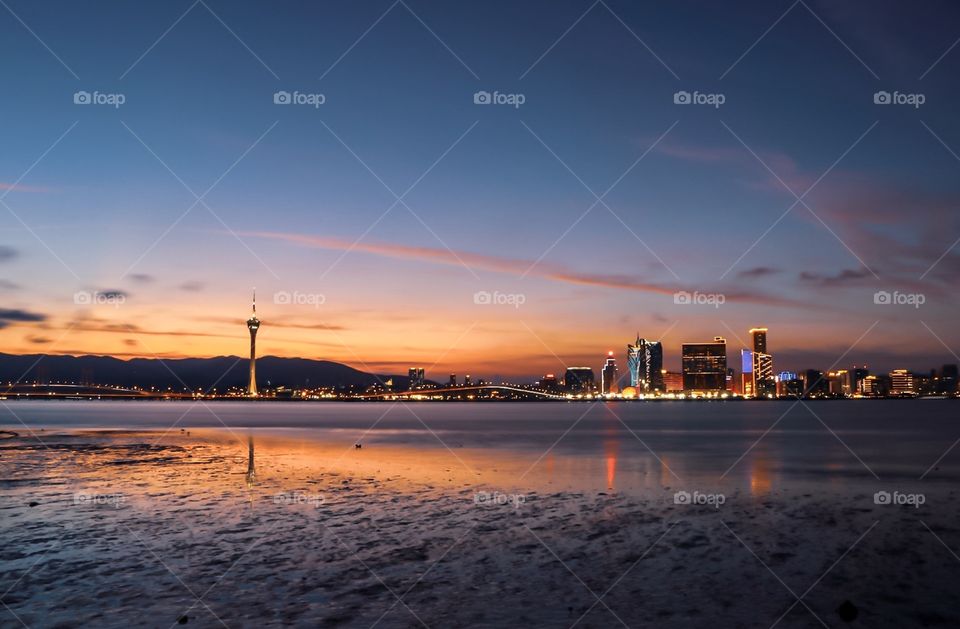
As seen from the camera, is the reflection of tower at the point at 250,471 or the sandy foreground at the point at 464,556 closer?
the sandy foreground at the point at 464,556

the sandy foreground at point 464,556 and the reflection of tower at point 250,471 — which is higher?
the sandy foreground at point 464,556

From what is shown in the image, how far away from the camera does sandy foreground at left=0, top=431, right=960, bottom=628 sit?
14.2 meters

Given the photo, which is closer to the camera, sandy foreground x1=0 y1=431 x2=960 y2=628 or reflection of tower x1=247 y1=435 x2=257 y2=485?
sandy foreground x1=0 y1=431 x2=960 y2=628

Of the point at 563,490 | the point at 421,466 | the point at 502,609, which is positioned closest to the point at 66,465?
the point at 421,466

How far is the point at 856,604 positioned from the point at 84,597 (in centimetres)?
1594

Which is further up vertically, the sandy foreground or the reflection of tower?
the sandy foreground

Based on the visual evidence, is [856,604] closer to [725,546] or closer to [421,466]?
[725,546]

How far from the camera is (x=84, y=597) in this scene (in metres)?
14.8

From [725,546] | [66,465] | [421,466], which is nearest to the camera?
[725,546]

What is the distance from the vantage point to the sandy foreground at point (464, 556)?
14.2 meters

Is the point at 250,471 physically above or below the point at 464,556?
below

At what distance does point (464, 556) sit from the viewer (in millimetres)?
18609

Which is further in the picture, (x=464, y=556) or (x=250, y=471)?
(x=250, y=471)

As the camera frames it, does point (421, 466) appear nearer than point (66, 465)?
No
